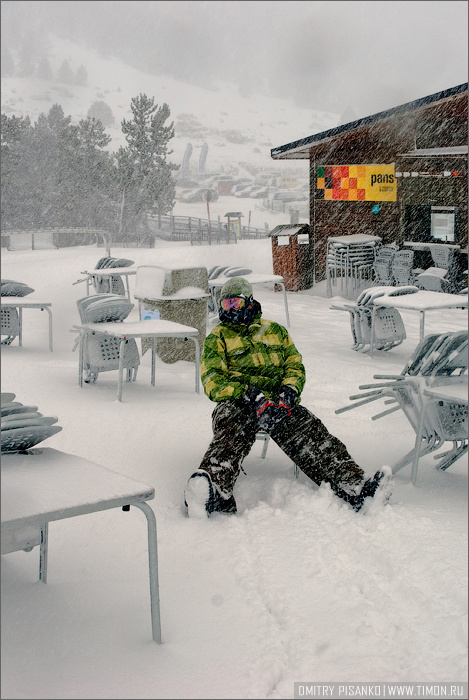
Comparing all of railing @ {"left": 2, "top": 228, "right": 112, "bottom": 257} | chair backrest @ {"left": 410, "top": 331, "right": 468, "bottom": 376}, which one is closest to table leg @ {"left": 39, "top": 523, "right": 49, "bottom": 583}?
chair backrest @ {"left": 410, "top": 331, "right": 468, "bottom": 376}

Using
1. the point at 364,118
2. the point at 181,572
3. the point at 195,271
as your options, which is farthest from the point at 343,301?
the point at 181,572

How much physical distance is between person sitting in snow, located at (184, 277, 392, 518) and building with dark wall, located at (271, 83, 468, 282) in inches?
325

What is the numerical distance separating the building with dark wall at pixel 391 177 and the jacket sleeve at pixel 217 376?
27.4ft

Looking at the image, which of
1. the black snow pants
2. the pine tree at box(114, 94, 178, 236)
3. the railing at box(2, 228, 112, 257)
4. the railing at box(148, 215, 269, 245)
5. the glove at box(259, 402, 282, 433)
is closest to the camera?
the black snow pants

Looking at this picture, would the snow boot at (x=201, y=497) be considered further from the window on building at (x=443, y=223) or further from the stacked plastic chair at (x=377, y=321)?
the window on building at (x=443, y=223)

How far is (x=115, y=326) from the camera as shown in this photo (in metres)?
5.35

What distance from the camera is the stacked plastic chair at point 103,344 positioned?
5.52m

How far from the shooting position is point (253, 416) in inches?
133

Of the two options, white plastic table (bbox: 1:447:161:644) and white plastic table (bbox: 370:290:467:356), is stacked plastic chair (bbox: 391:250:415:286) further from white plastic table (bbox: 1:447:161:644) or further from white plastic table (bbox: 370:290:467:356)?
white plastic table (bbox: 1:447:161:644)

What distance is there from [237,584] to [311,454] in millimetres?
888

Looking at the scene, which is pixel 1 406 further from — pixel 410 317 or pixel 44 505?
pixel 410 317

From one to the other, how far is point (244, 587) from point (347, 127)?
10.2 meters

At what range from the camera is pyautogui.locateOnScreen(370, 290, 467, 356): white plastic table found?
6.32 m

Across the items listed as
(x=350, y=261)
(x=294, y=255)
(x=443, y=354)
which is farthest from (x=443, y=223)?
(x=443, y=354)
